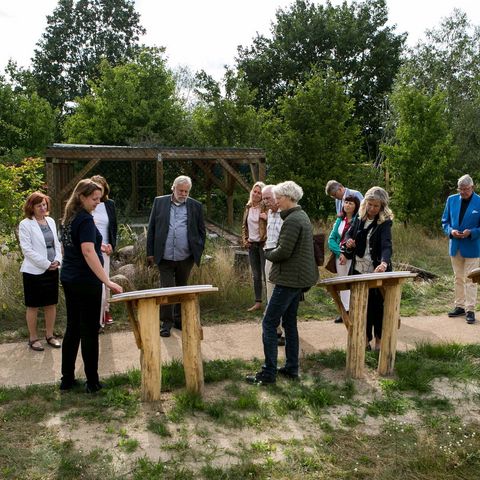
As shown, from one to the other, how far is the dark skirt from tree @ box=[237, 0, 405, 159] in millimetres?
25602

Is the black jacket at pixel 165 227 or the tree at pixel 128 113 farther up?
the tree at pixel 128 113

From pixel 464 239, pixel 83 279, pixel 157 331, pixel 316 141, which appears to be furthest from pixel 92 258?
pixel 316 141

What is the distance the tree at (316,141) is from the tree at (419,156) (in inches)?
48.0

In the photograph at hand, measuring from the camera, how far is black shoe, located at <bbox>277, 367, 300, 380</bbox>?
16.6 ft

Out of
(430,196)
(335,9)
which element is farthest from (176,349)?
(335,9)

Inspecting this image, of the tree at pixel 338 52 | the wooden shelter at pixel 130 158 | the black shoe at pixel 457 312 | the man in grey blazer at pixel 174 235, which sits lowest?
the black shoe at pixel 457 312

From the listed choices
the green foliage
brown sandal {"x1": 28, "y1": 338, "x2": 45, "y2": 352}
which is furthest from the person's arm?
the green foliage

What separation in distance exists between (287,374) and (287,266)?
105cm

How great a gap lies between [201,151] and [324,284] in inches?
298

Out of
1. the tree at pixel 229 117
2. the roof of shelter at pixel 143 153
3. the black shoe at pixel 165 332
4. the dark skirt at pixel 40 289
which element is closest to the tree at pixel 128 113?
the tree at pixel 229 117

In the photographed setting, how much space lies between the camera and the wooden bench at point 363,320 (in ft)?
16.3

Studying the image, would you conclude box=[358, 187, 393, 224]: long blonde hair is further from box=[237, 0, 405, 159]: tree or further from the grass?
box=[237, 0, 405, 159]: tree

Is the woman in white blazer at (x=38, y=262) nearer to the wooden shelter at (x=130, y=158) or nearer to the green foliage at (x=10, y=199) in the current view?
the green foliage at (x=10, y=199)

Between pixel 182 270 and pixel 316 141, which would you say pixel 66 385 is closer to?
pixel 182 270
